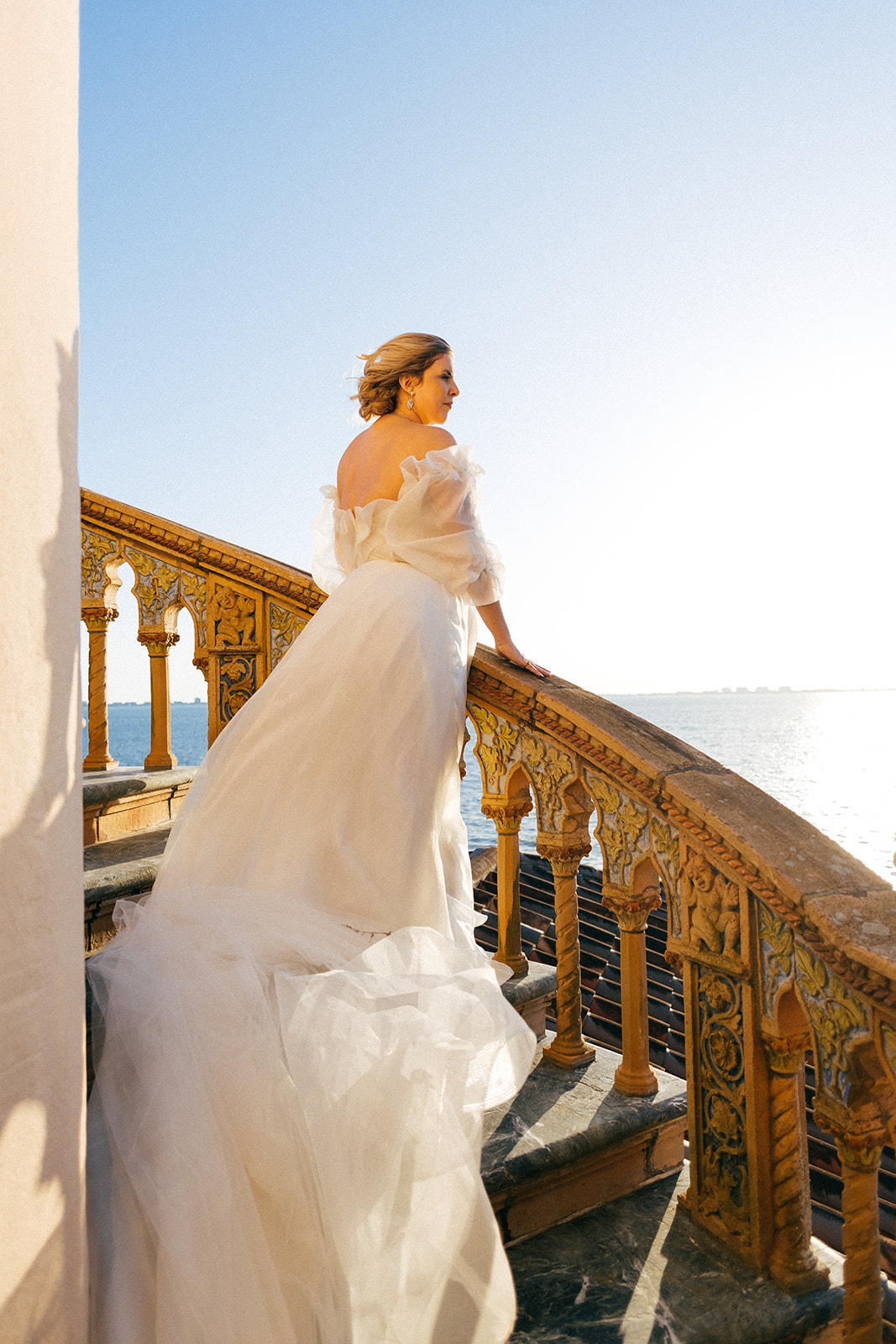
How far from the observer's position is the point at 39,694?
1.29 meters

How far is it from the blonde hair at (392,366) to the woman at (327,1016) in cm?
49

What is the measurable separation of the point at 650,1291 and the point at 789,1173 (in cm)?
41

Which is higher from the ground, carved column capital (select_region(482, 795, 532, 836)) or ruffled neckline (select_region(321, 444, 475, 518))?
ruffled neckline (select_region(321, 444, 475, 518))

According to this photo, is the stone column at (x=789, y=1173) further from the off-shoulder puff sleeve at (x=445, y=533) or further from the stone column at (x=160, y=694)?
the stone column at (x=160, y=694)

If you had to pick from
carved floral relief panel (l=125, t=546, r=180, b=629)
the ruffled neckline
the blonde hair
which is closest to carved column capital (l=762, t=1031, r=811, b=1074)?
the ruffled neckline

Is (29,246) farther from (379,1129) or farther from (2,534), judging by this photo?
(379,1129)

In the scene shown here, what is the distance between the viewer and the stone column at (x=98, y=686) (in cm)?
385

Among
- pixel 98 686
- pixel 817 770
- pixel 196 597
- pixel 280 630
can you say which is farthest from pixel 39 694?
pixel 817 770

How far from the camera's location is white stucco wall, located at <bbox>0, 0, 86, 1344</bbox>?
1.23 meters

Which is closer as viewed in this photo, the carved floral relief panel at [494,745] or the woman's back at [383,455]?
the carved floral relief panel at [494,745]

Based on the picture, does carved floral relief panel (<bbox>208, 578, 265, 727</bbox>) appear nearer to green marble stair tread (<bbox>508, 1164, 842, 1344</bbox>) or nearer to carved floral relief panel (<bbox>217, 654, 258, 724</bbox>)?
carved floral relief panel (<bbox>217, 654, 258, 724</bbox>)

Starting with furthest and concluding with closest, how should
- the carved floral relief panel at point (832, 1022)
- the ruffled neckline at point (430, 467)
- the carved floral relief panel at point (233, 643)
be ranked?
the carved floral relief panel at point (233, 643) → the ruffled neckline at point (430, 467) → the carved floral relief panel at point (832, 1022)

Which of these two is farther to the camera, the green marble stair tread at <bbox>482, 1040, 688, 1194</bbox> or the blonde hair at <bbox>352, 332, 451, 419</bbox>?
the blonde hair at <bbox>352, 332, 451, 419</bbox>

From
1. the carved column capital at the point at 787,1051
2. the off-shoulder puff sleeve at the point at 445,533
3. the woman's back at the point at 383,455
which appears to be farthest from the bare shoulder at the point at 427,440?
the carved column capital at the point at 787,1051
